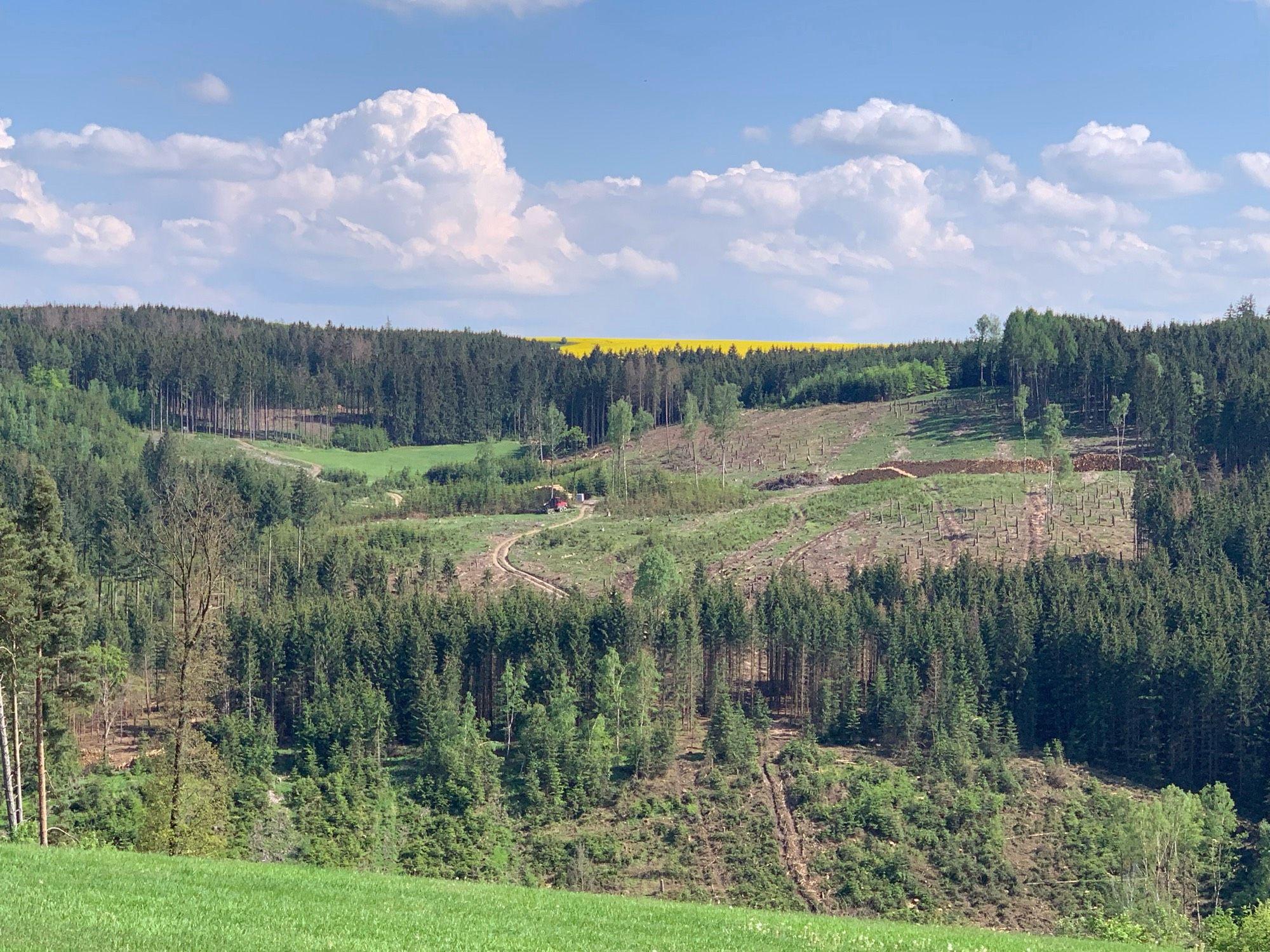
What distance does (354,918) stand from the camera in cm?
2489

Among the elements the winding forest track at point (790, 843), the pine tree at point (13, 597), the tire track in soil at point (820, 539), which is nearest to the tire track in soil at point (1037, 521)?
the tire track in soil at point (820, 539)

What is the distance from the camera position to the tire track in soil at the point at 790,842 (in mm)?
65938

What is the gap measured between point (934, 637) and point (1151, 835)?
2638cm

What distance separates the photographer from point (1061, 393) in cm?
16900

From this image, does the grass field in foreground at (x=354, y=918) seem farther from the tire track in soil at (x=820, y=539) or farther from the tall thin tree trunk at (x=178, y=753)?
the tire track in soil at (x=820, y=539)

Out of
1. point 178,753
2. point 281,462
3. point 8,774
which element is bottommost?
point 8,774

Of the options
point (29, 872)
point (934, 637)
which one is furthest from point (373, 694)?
point (29, 872)

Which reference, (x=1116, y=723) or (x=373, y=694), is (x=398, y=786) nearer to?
(x=373, y=694)

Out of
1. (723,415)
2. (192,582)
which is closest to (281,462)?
(723,415)

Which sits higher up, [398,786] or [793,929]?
[793,929]

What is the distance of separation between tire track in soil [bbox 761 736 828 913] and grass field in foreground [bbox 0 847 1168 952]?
36.3 metres

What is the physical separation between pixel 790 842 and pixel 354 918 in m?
49.8

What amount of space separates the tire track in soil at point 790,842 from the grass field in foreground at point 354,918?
3632 cm

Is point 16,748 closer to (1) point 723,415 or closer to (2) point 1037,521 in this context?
(2) point 1037,521
